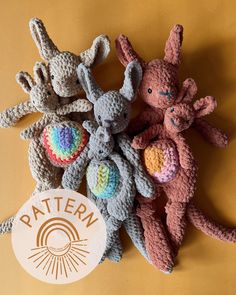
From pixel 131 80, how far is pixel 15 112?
0.82ft

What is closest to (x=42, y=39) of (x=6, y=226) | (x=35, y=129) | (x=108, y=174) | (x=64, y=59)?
(x=64, y=59)

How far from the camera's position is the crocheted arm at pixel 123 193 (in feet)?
2.44

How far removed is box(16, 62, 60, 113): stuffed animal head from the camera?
2.51 feet

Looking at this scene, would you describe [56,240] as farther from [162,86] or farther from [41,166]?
[162,86]

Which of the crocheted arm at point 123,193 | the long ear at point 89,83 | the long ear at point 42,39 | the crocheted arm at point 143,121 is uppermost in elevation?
the long ear at point 42,39

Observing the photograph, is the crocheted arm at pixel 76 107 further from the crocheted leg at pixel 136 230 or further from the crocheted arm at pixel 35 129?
the crocheted leg at pixel 136 230

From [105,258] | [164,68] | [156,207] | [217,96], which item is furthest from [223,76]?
[105,258]

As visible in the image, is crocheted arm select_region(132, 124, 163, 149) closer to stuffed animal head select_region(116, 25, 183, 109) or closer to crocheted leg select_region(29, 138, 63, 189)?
stuffed animal head select_region(116, 25, 183, 109)

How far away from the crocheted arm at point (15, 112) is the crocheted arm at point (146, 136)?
22cm

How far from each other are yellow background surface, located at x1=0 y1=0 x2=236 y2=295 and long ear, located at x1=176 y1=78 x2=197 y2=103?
95 millimetres

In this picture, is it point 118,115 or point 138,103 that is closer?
point 118,115

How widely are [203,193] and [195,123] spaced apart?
15cm

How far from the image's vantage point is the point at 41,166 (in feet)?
2.54

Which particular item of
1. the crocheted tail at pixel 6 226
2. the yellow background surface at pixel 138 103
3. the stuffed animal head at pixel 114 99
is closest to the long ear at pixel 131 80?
the stuffed animal head at pixel 114 99
